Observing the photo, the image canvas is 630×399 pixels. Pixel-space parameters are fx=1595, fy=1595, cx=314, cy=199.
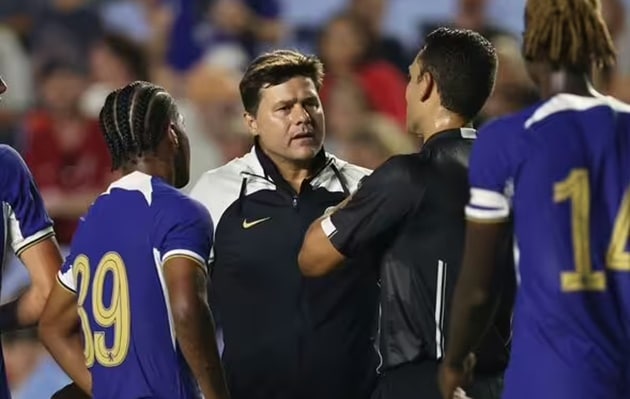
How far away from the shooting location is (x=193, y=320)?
13.8 feet

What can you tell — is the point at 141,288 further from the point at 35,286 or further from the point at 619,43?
the point at 619,43

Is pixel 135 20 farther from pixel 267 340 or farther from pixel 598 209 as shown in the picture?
pixel 598 209

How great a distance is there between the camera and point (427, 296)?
4441 mm

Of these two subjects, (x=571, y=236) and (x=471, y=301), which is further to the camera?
(x=471, y=301)

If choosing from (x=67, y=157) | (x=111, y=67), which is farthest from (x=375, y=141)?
(x=67, y=157)

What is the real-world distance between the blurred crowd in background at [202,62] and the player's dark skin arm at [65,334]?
5076 millimetres

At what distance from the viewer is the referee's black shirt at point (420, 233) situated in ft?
14.5

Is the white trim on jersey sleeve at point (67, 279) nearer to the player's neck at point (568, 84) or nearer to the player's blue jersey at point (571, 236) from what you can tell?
the player's blue jersey at point (571, 236)

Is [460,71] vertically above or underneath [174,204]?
above

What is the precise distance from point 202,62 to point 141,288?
6109mm

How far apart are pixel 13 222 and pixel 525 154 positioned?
163cm

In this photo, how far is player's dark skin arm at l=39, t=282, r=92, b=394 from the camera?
15.0ft

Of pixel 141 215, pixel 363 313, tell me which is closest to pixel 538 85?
pixel 141 215

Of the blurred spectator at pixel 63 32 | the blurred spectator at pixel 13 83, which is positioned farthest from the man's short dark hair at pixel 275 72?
the blurred spectator at pixel 63 32
